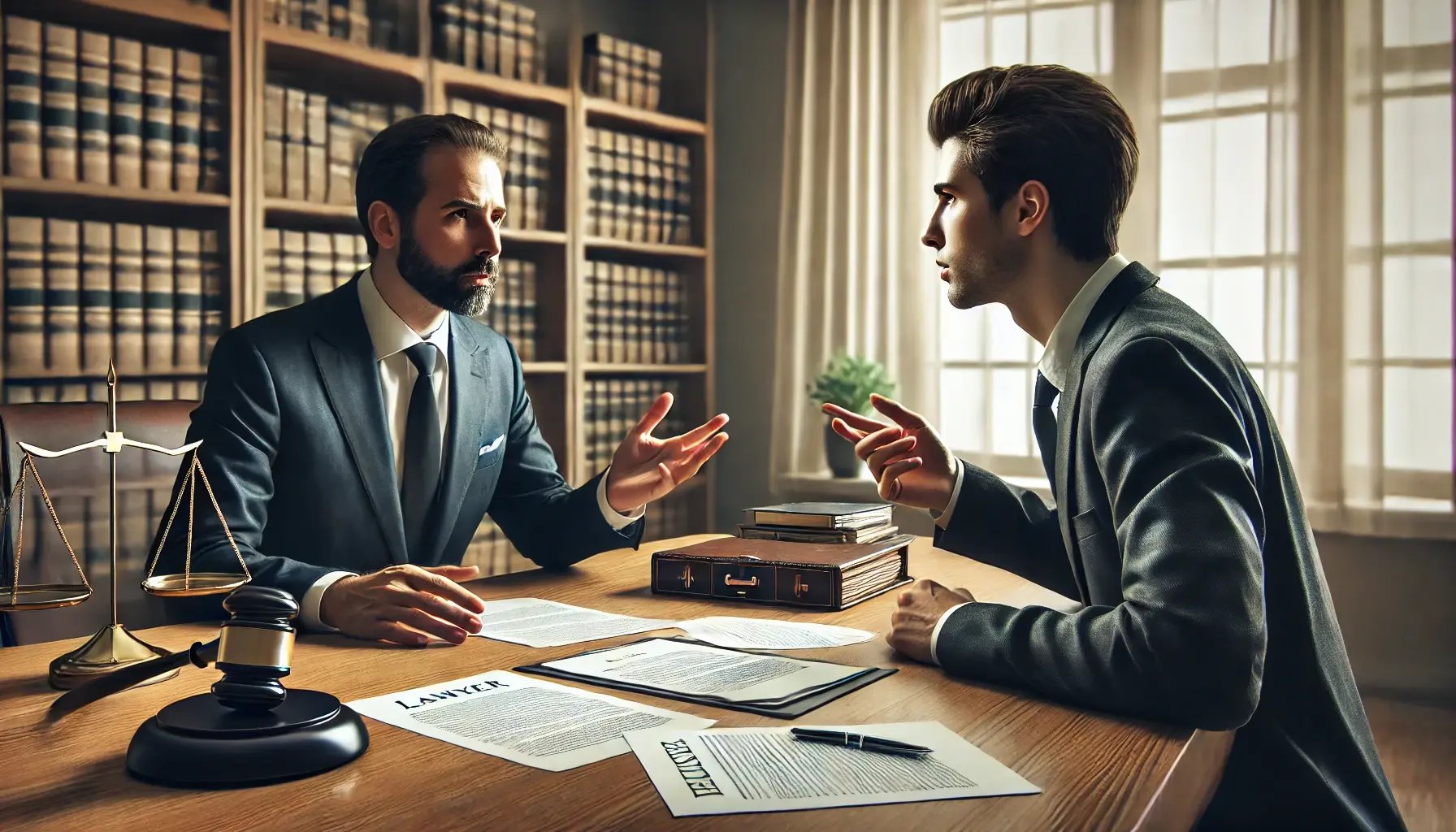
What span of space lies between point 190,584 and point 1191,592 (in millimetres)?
987

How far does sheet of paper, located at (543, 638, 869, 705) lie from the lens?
3.84 feet

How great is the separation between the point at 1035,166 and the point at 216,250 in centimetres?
226

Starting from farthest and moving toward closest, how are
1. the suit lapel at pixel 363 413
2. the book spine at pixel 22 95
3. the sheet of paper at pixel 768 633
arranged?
the book spine at pixel 22 95
the suit lapel at pixel 363 413
the sheet of paper at pixel 768 633

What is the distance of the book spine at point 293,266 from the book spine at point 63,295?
53 centimetres

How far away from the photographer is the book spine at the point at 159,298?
280 centimetres

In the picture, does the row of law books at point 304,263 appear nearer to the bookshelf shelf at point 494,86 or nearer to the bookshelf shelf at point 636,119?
the bookshelf shelf at point 494,86

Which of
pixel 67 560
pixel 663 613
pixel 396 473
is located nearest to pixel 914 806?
pixel 663 613

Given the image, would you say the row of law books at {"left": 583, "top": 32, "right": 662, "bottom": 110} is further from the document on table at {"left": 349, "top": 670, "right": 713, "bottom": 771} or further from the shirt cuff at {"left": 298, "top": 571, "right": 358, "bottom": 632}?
the document on table at {"left": 349, "top": 670, "right": 713, "bottom": 771}

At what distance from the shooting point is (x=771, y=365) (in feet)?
14.7

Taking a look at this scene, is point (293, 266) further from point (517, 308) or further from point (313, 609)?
point (313, 609)

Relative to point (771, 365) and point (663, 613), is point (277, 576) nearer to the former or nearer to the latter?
point (663, 613)

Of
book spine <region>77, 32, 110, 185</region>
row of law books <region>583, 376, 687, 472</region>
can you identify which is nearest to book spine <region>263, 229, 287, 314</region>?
book spine <region>77, 32, 110, 185</region>

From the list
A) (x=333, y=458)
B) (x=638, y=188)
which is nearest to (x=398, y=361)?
(x=333, y=458)

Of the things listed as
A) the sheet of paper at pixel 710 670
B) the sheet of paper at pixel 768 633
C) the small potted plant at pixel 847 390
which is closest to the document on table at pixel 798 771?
the sheet of paper at pixel 710 670
